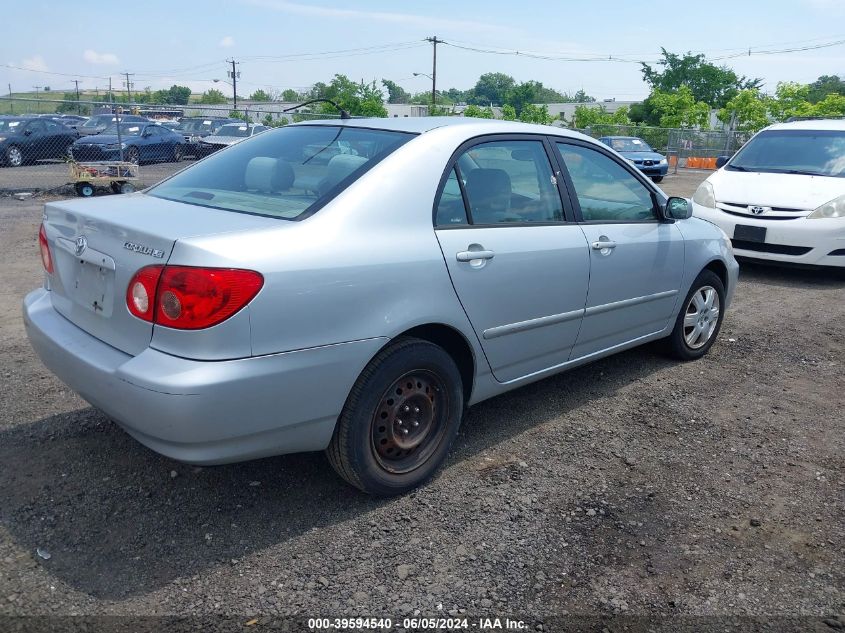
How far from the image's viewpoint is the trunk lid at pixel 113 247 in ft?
8.80

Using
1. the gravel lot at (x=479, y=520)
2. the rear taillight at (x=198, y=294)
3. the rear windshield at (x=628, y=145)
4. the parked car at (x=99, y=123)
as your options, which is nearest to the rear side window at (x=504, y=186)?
the rear taillight at (x=198, y=294)

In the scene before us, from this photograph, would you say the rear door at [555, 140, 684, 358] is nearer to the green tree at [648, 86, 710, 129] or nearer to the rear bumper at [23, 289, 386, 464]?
the rear bumper at [23, 289, 386, 464]

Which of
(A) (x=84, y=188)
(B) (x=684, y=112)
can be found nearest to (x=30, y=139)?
(A) (x=84, y=188)

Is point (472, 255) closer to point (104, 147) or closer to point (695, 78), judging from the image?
point (104, 147)

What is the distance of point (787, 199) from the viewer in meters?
7.98

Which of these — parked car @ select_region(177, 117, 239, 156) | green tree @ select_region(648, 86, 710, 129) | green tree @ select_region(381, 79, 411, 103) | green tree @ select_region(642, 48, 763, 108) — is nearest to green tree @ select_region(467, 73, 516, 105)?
green tree @ select_region(381, 79, 411, 103)

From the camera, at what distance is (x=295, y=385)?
2.69 m

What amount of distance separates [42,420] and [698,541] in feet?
11.1

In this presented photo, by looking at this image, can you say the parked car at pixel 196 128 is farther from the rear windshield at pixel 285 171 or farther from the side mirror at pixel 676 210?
the side mirror at pixel 676 210

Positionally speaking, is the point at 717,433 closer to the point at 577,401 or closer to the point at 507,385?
the point at 577,401

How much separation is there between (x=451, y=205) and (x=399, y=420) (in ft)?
3.38

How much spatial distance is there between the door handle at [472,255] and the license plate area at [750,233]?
5743mm

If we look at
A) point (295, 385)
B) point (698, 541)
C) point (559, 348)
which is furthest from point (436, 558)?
point (559, 348)

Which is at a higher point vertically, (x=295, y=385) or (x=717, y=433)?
(x=295, y=385)
